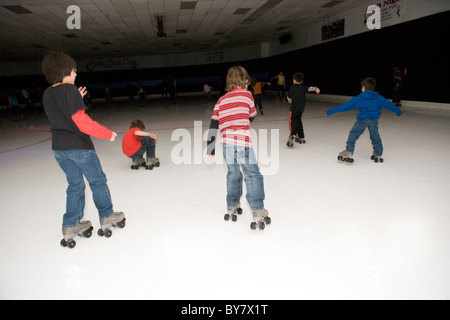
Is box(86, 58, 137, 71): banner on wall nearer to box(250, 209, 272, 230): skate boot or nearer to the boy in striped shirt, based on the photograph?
the boy in striped shirt

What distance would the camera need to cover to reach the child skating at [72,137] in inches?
67.8

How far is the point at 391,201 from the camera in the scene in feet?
8.05

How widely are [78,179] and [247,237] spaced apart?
4.32 ft

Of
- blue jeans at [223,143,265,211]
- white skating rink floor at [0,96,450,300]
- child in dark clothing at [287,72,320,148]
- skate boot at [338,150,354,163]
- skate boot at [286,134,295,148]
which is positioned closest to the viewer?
white skating rink floor at [0,96,450,300]

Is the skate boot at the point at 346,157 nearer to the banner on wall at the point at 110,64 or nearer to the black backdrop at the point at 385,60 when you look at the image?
the black backdrop at the point at 385,60

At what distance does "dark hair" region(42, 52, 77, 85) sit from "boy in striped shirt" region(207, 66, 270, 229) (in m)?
1.05

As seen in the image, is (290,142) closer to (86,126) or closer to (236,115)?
(236,115)

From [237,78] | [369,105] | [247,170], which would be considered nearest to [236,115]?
[237,78]

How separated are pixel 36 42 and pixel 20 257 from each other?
15530 mm

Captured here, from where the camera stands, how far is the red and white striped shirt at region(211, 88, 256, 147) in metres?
1.93

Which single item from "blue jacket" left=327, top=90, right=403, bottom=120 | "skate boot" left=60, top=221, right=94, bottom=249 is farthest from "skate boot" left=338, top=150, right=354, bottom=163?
"skate boot" left=60, top=221, right=94, bottom=249

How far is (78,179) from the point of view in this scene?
1940 mm

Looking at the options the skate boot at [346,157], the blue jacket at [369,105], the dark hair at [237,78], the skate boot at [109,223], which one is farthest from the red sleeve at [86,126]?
the skate boot at [346,157]
